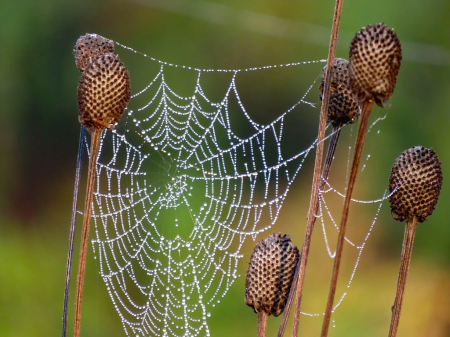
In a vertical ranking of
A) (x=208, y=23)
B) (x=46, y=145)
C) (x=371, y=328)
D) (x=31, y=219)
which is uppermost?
(x=208, y=23)

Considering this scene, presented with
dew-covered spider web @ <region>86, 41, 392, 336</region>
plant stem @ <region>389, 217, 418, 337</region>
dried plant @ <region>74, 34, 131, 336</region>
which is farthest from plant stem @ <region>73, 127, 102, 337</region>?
dew-covered spider web @ <region>86, 41, 392, 336</region>

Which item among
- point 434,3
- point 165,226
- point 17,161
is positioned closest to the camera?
point 165,226

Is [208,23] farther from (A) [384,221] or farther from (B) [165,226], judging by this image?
(A) [384,221]

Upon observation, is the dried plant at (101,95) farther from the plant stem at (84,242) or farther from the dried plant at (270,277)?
the dried plant at (270,277)

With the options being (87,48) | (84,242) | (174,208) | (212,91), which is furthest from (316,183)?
Result: (212,91)

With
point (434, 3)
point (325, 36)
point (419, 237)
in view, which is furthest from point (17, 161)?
point (434, 3)

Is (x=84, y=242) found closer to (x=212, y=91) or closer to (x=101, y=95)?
(x=101, y=95)
